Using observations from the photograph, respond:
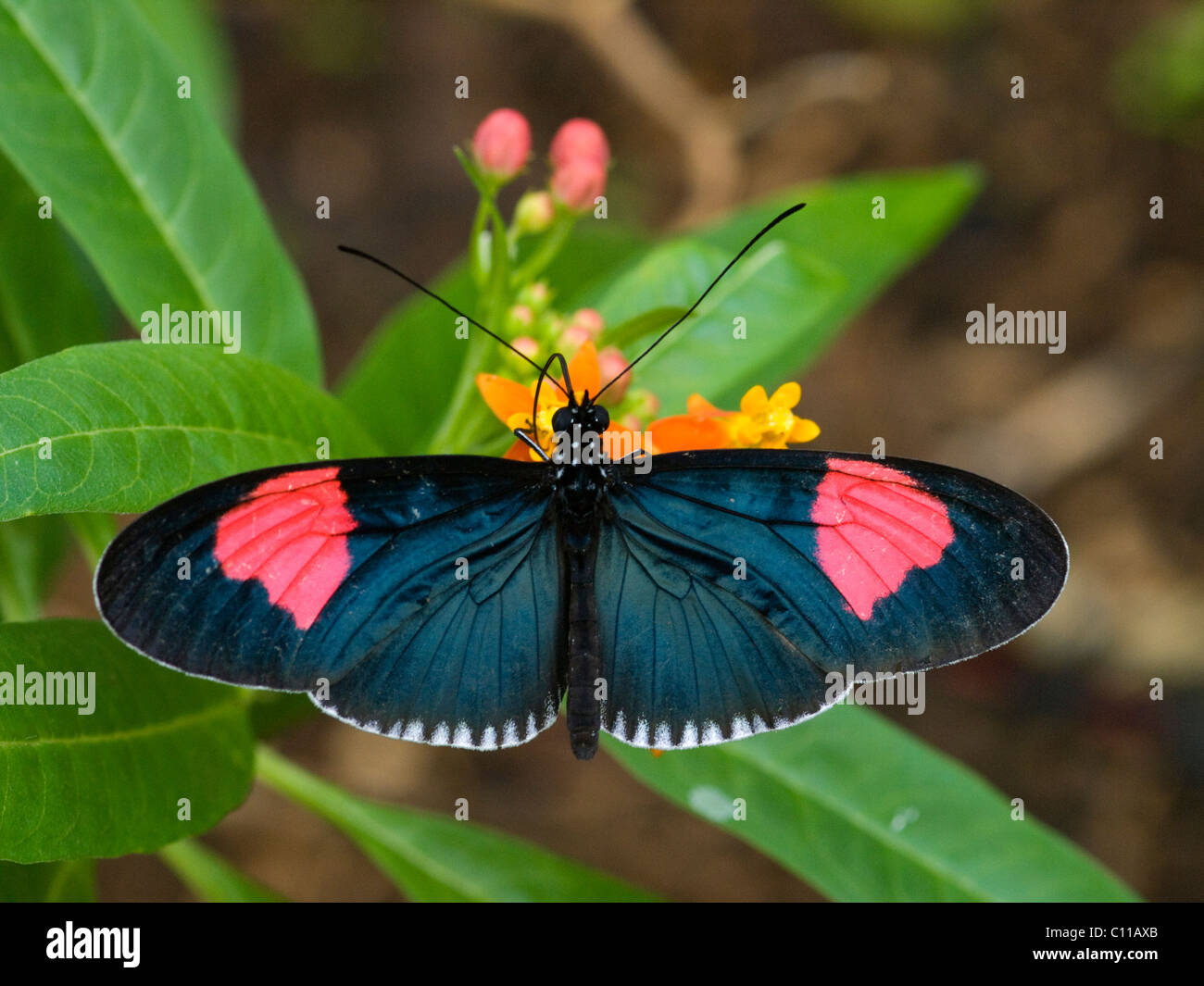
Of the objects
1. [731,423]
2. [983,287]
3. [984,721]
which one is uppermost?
[983,287]

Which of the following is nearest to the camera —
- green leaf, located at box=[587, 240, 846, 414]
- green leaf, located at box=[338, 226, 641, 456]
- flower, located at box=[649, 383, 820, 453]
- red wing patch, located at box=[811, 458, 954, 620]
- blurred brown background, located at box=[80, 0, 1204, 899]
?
red wing patch, located at box=[811, 458, 954, 620]

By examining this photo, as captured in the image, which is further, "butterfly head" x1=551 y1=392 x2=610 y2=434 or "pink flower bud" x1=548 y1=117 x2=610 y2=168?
"pink flower bud" x1=548 y1=117 x2=610 y2=168

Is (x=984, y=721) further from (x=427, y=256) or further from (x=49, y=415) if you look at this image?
(x=49, y=415)

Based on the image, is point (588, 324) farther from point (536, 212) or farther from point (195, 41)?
point (195, 41)

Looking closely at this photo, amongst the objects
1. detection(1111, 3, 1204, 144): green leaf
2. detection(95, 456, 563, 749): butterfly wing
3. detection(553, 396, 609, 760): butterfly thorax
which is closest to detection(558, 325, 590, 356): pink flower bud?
detection(553, 396, 609, 760): butterfly thorax

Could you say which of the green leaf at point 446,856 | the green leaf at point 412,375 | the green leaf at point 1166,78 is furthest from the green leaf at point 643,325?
the green leaf at point 1166,78

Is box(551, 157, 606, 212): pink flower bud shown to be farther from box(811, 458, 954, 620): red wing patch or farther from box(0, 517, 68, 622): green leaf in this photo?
box(0, 517, 68, 622): green leaf

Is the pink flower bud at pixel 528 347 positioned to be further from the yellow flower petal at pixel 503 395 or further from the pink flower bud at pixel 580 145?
the pink flower bud at pixel 580 145
